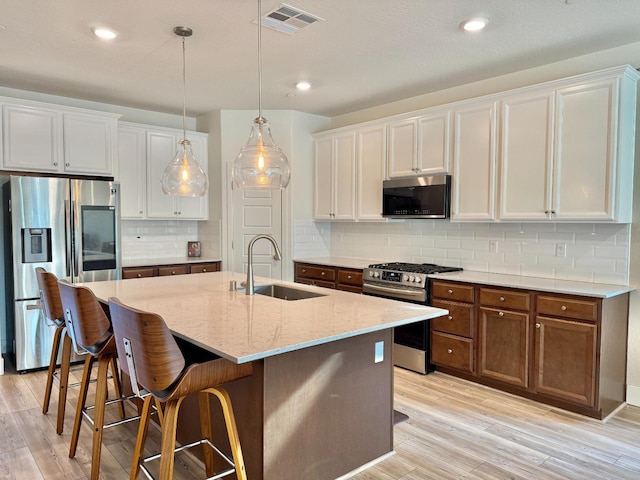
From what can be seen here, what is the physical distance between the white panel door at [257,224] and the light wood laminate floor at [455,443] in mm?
2356

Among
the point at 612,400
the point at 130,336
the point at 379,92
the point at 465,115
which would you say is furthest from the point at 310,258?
the point at 130,336

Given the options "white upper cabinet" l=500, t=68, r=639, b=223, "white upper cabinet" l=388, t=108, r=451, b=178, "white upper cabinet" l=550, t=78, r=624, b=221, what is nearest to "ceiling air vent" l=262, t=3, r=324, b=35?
"white upper cabinet" l=388, t=108, r=451, b=178

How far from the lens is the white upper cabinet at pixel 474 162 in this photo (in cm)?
375

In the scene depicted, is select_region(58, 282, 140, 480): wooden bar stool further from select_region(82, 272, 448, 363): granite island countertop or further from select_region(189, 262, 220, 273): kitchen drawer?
select_region(189, 262, 220, 273): kitchen drawer

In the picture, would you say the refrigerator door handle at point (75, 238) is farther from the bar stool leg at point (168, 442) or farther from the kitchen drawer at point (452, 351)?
the kitchen drawer at point (452, 351)

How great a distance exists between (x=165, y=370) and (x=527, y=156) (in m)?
3.07

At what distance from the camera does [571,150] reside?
3.28 metres

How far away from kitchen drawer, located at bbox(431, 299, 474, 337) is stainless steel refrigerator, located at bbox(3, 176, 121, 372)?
3151mm

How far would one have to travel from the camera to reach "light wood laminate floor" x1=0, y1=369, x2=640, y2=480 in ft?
7.97

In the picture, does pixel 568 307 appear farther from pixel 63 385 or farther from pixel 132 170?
pixel 132 170

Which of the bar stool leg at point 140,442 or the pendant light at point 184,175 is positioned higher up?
the pendant light at point 184,175

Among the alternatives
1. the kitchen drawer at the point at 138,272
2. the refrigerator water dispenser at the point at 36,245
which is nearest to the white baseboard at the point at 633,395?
the kitchen drawer at the point at 138,272

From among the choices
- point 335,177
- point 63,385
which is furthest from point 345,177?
point 63,385

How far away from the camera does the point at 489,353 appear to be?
3541 mm
